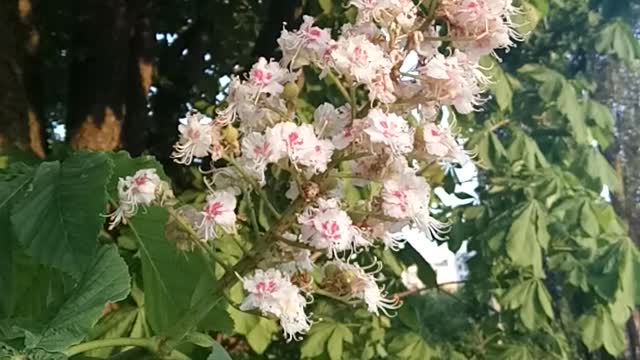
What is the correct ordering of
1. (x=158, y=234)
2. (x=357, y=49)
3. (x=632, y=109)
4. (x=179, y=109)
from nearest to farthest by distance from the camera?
(x=357, y=49) → (x=158, y=234) → (x=179, y=109) → (x=632, y=109)

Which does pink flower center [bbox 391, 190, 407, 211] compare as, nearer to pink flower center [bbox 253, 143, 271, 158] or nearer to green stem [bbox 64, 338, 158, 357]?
pink flower center [bbox 253, 143, 271, 158]

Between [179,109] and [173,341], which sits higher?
[173,341]

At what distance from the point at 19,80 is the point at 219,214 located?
1632mm

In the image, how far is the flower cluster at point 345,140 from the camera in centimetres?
90

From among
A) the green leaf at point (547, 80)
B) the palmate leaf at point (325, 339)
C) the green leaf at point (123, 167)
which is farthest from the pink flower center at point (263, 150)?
the green leaf at point (547, 80)

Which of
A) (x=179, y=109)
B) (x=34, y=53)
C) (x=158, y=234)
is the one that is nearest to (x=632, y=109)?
(x=179, y=109)

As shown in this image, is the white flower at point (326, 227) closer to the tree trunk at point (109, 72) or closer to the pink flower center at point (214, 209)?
the pink flower center at point (214, 209)

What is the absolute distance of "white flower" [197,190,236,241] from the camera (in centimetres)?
94

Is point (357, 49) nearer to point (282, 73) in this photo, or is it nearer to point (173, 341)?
point (282, 73)

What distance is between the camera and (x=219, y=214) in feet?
3.07

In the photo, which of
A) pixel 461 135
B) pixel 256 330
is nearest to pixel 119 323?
pixel 256 330

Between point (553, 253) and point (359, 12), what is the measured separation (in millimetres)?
1663

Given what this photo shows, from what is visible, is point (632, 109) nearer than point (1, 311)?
No

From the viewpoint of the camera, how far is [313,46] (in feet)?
3.11
